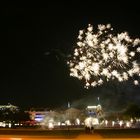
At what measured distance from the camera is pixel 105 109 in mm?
134125

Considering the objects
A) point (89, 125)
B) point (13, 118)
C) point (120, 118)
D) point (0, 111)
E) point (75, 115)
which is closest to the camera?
point (89, 125)

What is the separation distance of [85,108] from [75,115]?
2609cm

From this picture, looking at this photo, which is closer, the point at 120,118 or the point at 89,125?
the point at 89,125

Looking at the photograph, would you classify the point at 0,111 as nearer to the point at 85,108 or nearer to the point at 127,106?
the point at 85,108

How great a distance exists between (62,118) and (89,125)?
10417 centimetres

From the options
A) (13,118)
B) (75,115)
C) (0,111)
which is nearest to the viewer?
(75,115)

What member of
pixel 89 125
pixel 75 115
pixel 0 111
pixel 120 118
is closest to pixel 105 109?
pixel 120 118

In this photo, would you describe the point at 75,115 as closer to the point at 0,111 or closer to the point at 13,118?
the point at 13,118

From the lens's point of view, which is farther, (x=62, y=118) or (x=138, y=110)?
(x=62, y=118)

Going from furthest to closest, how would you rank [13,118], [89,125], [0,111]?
1. [0,111]
2. [13,118]
3. [89,125]

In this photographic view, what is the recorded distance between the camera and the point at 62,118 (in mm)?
148250

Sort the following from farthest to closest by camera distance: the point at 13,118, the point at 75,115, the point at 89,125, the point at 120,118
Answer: the point at 13,118 → the point at 75,115 → the point at 120,118 → the point at 89,125

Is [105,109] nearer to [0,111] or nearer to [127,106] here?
[127,106]

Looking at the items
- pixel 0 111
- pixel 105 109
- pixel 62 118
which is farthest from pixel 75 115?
pixel 0 111
